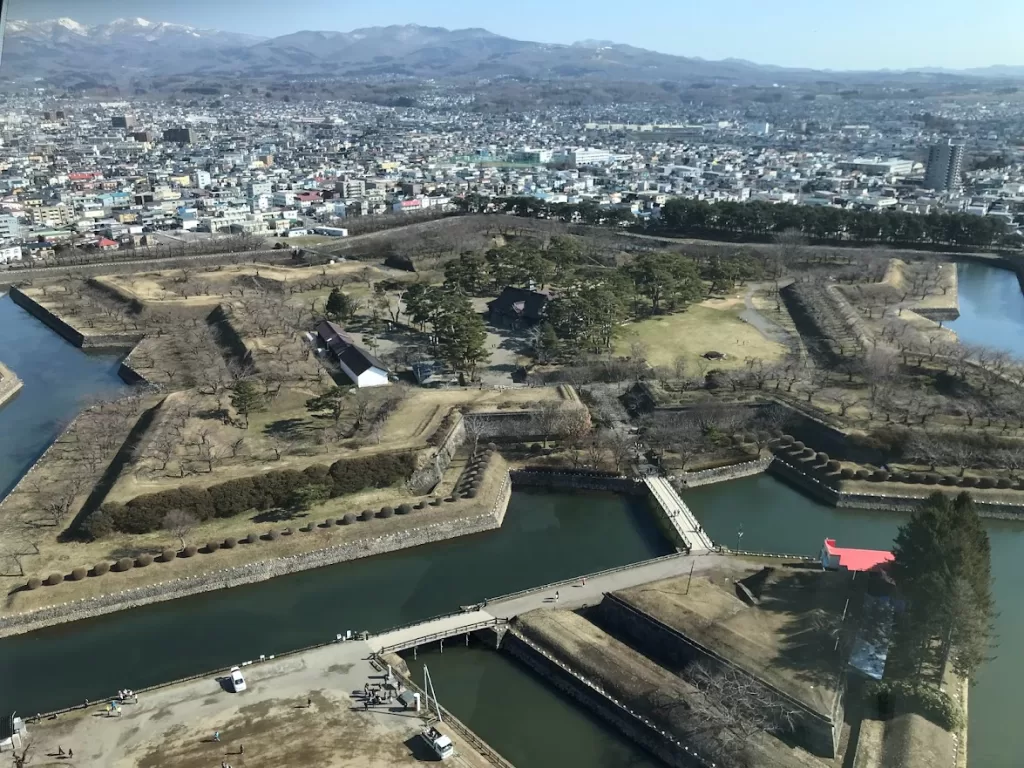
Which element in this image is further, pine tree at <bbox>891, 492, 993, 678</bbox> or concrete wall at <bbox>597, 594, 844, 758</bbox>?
pine tree at <bbox>891, 492, 993, 678</bbox>

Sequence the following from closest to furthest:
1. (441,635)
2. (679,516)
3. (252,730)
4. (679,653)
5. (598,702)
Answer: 1. (252,730)
2. (598,702)
3. (679,653)
4. (441,635)
5. (679,516)

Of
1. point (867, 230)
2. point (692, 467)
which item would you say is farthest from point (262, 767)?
point (867, 230)

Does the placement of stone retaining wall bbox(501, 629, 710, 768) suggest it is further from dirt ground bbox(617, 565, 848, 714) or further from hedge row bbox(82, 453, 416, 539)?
hedge row bbox(82, 453, 416, 539)

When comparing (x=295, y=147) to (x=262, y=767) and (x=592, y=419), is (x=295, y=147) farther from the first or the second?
(x=262, y=767)

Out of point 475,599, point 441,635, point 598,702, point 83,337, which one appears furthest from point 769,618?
point 83,337

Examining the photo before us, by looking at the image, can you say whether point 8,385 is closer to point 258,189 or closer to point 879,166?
point 258,189

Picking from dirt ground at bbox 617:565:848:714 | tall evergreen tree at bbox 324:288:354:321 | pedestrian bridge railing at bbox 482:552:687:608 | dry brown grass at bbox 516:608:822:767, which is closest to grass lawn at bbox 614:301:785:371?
pedestrian bridge railing at bbox 482:552:687:608
